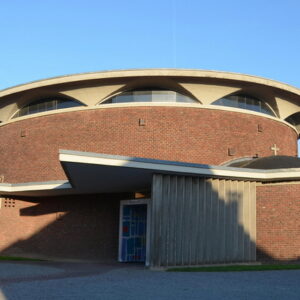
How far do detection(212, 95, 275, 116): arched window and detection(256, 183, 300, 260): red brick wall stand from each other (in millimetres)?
6738

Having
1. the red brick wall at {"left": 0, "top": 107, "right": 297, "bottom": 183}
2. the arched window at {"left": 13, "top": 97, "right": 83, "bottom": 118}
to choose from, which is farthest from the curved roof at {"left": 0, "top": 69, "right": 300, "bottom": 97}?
the red brick wall at {"left": 0, "top": 107, "right": 297, "bottom": 183}

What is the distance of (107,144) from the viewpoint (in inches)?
851

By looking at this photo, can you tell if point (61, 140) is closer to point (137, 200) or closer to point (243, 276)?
point (137, 200)

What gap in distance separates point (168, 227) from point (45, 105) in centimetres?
1212

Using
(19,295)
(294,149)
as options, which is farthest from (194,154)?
(19,295)

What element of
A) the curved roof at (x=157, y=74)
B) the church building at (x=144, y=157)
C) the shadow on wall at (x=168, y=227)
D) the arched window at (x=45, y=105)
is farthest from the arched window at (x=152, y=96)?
the shadow on wall at (x=168, y=227)

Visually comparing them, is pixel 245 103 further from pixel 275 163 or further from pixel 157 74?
pixel 275 163

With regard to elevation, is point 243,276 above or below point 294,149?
below

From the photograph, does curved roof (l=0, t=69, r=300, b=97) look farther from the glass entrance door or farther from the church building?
the glass entrance door

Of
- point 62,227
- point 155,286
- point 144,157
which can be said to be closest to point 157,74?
point 144,157

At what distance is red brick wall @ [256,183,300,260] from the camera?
55.6 ft

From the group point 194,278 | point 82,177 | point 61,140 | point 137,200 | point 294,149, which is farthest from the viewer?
point 294,149

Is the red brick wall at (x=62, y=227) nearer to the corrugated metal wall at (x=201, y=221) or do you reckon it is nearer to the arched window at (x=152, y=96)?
the arched window at (x=152, y=96)

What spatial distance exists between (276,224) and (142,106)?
27.9ft
